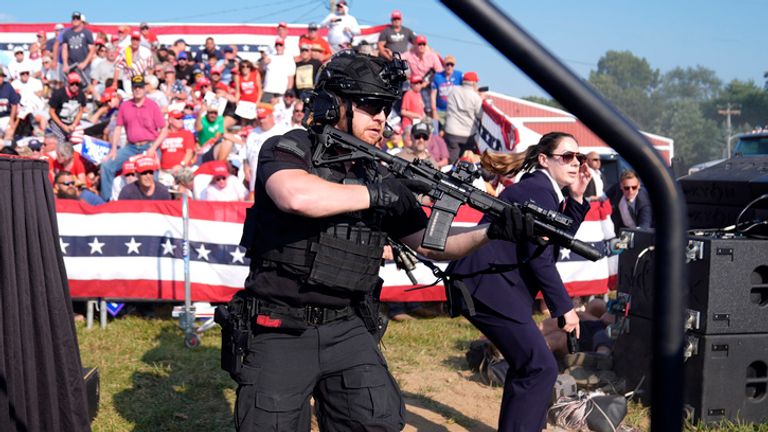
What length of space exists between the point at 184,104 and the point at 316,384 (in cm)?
1241

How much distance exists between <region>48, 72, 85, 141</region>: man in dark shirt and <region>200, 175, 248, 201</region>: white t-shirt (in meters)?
7.90

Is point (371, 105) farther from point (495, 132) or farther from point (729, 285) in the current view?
point (495, 132)

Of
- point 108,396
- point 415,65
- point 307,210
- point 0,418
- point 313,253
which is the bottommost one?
point 108,396

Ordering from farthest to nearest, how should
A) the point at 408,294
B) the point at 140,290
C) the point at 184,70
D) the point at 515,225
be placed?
the point at 184,70
the point at 408,294
the point at 140,290
the point at 515,225

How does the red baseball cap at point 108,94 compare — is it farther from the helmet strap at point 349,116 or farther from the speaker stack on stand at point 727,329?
the helmet strap at point 349,116

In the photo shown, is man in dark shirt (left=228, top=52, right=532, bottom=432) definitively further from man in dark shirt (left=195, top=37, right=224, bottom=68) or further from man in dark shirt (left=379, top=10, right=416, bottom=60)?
man in dark shirt (left=195, top=37, right=224, bottom=68)

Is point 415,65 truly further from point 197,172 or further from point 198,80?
point 197,172

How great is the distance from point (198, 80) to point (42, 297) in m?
13.7

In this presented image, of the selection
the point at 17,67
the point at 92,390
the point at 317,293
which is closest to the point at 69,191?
the point at 92,390

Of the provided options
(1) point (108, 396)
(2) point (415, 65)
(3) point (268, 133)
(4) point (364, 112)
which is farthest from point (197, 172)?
(4) point (364, 112)

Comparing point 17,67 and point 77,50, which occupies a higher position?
point 77,50

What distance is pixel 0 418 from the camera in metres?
3.96

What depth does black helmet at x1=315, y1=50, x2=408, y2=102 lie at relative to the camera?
11.3 ft

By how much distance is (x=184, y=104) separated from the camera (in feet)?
49.6
